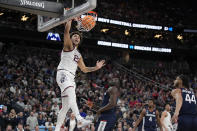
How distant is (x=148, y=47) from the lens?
104 feet

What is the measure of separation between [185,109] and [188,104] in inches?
4.9

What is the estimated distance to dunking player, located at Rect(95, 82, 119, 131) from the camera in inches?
293

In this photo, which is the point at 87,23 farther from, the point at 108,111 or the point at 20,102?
the point at 20,102

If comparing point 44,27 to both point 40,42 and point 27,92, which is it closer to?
point 27,92

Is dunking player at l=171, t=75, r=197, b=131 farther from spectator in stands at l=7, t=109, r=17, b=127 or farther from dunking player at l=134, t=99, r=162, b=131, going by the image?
spectator in stands at l=7, t=109, r=17, b=127

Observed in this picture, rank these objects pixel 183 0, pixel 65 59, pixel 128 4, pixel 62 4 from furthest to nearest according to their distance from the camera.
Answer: pixel 183 0, pixel 128 4, pixel 62 4, pixel 65 59

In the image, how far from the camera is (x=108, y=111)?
759cm

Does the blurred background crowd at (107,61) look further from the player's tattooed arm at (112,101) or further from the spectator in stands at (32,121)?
the player's tattooed arm at (112,101)

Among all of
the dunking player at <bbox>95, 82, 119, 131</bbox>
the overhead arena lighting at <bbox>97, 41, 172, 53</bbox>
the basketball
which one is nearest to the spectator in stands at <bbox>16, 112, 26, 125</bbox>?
the basketball

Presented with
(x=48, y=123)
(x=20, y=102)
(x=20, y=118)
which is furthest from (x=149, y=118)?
(x=20, y=102)

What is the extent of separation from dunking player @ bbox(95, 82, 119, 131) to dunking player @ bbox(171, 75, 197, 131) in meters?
1.31

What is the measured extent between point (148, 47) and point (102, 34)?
4424mm

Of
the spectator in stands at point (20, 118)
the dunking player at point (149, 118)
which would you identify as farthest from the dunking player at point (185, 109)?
the spectator in stands at point (20, 118)

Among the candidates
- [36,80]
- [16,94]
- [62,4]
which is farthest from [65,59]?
[36,80]
